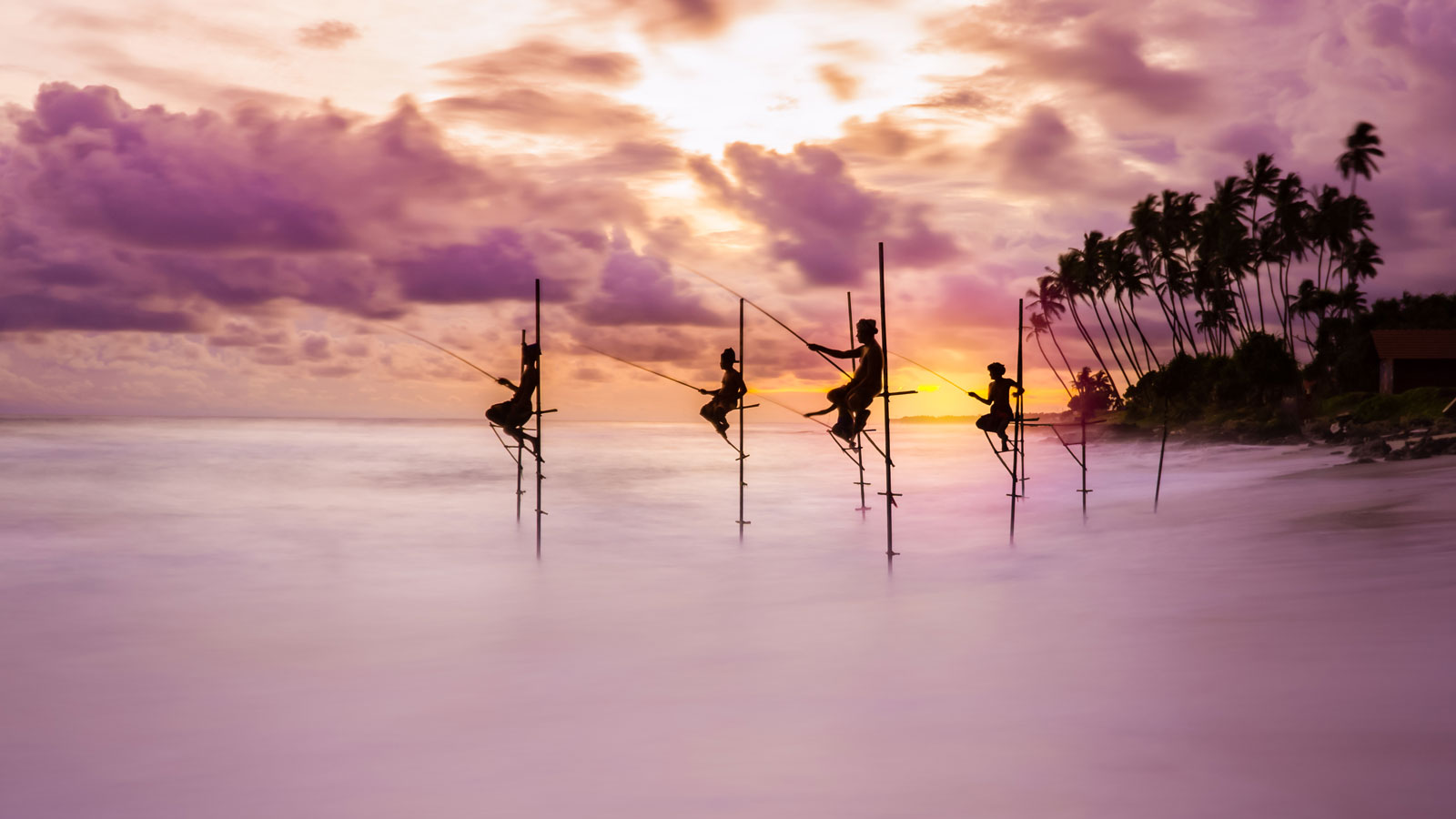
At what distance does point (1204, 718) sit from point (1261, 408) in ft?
182

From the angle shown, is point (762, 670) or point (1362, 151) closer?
point (762, 670)

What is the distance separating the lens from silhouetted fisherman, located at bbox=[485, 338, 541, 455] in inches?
824

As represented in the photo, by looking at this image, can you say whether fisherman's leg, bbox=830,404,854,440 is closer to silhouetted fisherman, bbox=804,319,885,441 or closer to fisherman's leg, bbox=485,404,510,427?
silhouetted fisherman, bbox=804,319,885,441

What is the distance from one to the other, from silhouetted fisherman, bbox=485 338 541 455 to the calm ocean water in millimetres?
3146

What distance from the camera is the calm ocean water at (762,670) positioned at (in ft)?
25.5

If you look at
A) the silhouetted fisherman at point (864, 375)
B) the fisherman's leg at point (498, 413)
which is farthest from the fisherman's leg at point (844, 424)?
the fisherman's leg at point (498, 413)

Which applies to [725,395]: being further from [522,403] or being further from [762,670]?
[762,670]

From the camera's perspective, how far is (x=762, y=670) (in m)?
11.5

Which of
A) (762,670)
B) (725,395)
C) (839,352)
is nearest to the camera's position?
(762,670)

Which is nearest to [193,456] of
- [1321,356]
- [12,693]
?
[12,693]

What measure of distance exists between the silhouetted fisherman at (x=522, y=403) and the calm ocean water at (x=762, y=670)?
10.3 ft

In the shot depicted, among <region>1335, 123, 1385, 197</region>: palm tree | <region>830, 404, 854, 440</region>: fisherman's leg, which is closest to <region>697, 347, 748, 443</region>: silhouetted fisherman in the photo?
<region>830, 404, 854, 440</region>: fisherman's leg

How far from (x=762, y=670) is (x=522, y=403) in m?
11.3

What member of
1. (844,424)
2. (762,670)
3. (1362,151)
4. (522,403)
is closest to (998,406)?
(844,424)
